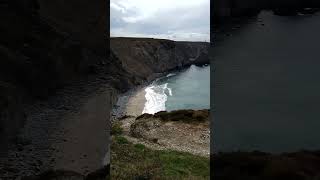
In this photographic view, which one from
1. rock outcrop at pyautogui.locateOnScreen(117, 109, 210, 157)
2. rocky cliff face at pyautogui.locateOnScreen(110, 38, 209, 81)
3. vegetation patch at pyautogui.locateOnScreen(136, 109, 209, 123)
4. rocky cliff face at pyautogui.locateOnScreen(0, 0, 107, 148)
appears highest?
rocky cliff face at pyautogui.locateOnScreen(110, 38, 209, 81)

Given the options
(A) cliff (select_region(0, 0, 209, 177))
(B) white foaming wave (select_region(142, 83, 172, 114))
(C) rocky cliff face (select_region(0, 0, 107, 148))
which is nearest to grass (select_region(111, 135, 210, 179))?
(A) cliff (select_region(0, 0, 209, 177))

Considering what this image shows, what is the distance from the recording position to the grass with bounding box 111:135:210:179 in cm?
700

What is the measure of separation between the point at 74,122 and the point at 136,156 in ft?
19.1

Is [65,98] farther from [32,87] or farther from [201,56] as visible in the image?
[201,56]

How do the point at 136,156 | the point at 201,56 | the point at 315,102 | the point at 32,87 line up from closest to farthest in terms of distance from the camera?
1. the point at 315,102
2. the point at 32,87
3. the point at 136,156
4. the point at 201,56

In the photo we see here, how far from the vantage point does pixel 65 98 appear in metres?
4.66

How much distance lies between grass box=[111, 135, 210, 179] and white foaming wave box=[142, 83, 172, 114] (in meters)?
22.6

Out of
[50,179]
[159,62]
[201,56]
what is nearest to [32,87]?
[50,179]

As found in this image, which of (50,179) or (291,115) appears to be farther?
(50,179)

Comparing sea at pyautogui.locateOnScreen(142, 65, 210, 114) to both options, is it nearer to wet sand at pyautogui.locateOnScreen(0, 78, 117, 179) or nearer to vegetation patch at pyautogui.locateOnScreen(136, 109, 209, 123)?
vegetation patch at pyautogui.locateOnScreen(136, 109, 209, 123)

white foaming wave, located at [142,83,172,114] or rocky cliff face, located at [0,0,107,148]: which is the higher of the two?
rocky cliff face, located at [0,0,107,148]

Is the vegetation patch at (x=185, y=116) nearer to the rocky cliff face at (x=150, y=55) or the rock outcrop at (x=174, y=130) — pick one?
the rock outcrop at (x=174, y=130)

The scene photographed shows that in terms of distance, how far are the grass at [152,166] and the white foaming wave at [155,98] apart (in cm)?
2257

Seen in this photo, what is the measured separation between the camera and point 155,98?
141ft
